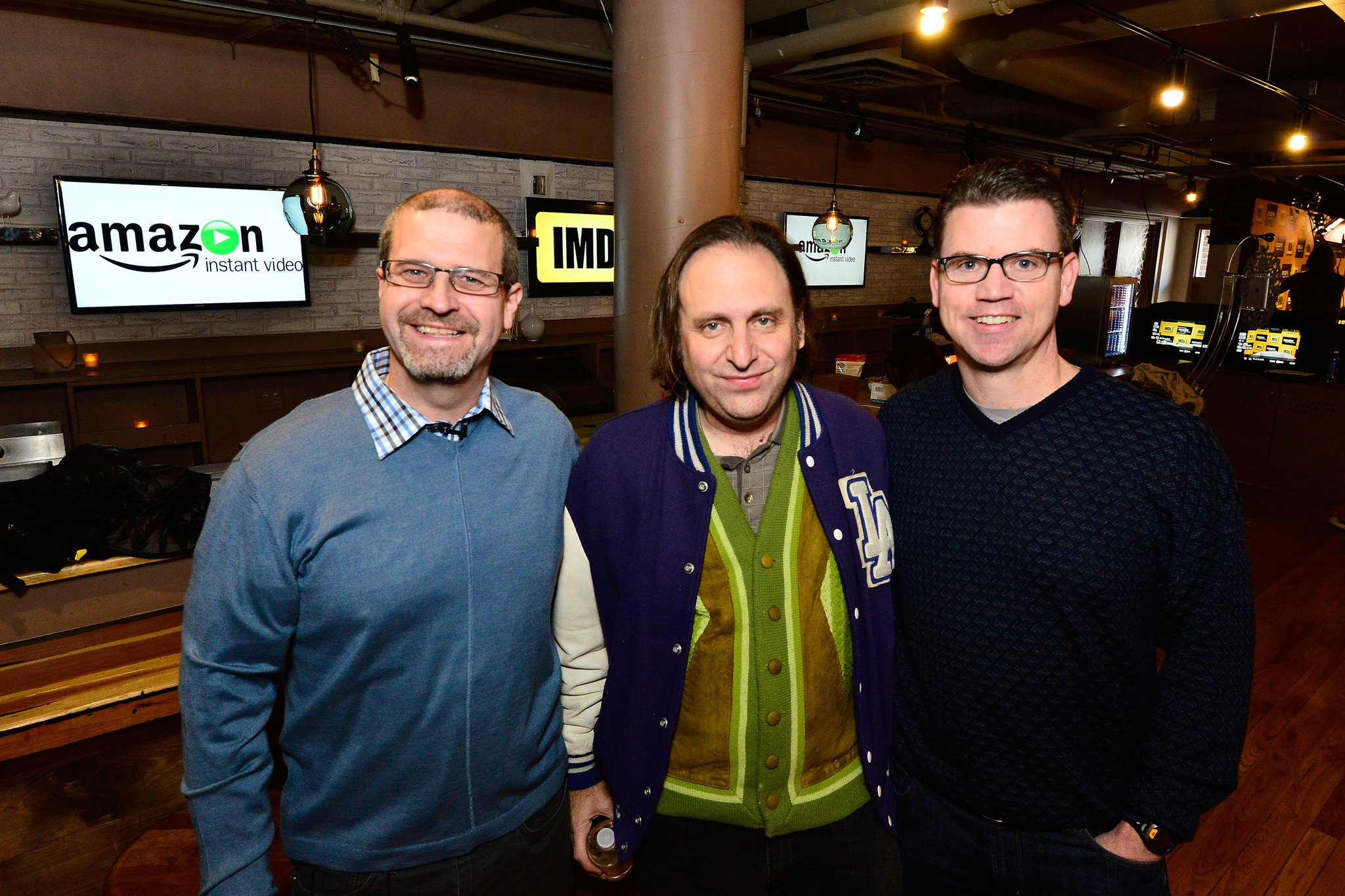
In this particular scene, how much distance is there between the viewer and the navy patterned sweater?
4.54ft

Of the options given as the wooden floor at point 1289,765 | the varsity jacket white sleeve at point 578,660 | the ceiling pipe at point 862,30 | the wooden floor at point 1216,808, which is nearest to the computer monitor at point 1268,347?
the wooden floor at point 1289,765

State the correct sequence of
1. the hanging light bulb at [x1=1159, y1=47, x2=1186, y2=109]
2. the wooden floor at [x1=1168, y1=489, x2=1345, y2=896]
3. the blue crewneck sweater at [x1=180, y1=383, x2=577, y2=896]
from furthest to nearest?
the hanging light bulb at [x1=1159, y1=47, x2=1186, y2=109], the wooden floor at [x1=1168, y1=489, x2=1345, y2=896], the blue crewneck sweater at [x1=180, y1=383, x2=577, y2=896]

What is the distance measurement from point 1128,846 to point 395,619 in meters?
1.37

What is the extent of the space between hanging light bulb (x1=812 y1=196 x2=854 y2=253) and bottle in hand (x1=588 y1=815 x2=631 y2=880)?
20.6 feet

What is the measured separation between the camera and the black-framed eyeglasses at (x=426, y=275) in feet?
4.74

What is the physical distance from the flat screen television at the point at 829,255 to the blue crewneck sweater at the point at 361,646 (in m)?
7.58

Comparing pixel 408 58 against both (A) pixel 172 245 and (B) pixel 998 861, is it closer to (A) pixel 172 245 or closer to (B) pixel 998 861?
(A) pixel 172 245

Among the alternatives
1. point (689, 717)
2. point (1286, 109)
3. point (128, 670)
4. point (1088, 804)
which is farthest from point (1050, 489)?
point (1286, 109)

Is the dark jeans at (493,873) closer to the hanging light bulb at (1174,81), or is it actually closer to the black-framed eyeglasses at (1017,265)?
the black-framed eyeglasses at (1017,265)

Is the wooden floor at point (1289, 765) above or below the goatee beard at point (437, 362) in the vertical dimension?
below

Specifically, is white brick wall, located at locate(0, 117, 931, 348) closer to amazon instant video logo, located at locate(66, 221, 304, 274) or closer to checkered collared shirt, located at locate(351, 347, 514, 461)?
amazon instant video logo, located at locate(66, 221, 304, 274)

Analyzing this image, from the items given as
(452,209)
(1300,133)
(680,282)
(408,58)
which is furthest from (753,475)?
(1300,133)

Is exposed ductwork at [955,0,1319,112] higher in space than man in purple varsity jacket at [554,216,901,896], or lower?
higher

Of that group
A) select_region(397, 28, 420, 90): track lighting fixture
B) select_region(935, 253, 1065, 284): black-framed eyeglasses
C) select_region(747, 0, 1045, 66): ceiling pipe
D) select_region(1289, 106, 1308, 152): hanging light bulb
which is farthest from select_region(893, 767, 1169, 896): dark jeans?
select_region(1289, 106, 1308, 152): hanging light bulb
